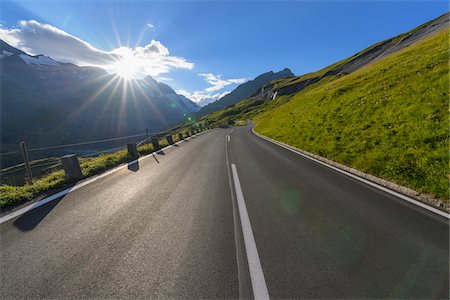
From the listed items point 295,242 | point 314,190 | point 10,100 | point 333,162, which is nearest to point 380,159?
point 333,162

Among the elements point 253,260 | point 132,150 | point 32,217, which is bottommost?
point 253,260

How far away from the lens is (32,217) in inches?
200

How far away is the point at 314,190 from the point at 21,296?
615cm

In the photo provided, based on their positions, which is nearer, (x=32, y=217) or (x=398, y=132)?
(x=32, y=217)

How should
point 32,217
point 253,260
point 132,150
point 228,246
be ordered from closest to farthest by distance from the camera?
point 253,260, point 228,246, point 32,217, point 132,150

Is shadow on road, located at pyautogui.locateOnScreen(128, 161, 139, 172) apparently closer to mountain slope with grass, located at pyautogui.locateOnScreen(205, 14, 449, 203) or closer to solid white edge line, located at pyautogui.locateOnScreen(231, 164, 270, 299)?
solid white edge line, located at pyautogui.locateOnScreen(231, 164, 270, 299)

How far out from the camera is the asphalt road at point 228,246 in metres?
2.90

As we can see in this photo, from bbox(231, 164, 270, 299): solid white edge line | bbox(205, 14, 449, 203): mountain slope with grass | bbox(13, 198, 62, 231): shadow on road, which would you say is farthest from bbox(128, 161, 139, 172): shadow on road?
Result: bbox(205, 14, 449, 203): mountain slope with grass

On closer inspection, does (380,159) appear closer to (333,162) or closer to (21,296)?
(333,162)

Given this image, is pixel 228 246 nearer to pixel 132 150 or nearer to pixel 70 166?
pixel 70 166

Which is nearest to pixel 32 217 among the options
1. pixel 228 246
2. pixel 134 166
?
pixel 228 246

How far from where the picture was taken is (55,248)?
152 inches

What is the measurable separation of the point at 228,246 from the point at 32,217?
4355mm

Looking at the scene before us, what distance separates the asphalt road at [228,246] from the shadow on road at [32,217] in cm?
3
